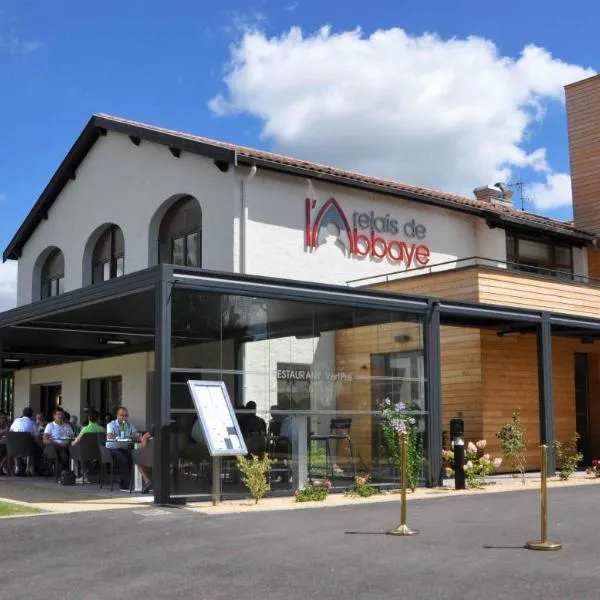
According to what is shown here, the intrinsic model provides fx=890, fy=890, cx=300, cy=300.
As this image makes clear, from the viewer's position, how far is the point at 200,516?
433 inches

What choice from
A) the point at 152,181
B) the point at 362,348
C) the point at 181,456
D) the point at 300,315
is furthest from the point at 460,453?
the point at 152,181

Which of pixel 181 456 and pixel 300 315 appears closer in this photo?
pixel 181 456

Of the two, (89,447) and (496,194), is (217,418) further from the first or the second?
(496,194)

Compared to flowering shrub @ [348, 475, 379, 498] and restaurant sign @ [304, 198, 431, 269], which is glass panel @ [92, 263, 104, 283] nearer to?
restaurant sign @ [304, 198, 431, 269]

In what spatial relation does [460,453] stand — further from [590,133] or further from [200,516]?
[590,133]

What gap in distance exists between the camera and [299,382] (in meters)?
14.0

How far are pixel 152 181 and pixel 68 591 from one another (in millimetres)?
15710

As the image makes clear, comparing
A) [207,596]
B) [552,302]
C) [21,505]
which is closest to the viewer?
[207,596]

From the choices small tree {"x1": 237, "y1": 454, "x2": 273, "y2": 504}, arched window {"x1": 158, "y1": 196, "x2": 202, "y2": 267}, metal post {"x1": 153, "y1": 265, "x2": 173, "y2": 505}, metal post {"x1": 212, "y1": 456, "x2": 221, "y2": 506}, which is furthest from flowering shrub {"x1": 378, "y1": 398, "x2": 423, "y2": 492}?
arched window {"x1": 158, "y1": 196, "x2": 202, "y2": 267}

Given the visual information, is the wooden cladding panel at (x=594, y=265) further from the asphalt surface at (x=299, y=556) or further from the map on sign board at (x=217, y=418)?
the map on sign board at (x=217, y=418)

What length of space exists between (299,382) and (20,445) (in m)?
6.77

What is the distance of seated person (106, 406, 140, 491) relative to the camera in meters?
14.5

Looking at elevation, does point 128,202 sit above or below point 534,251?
above

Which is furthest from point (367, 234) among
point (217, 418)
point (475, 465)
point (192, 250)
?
point (217, 418)
